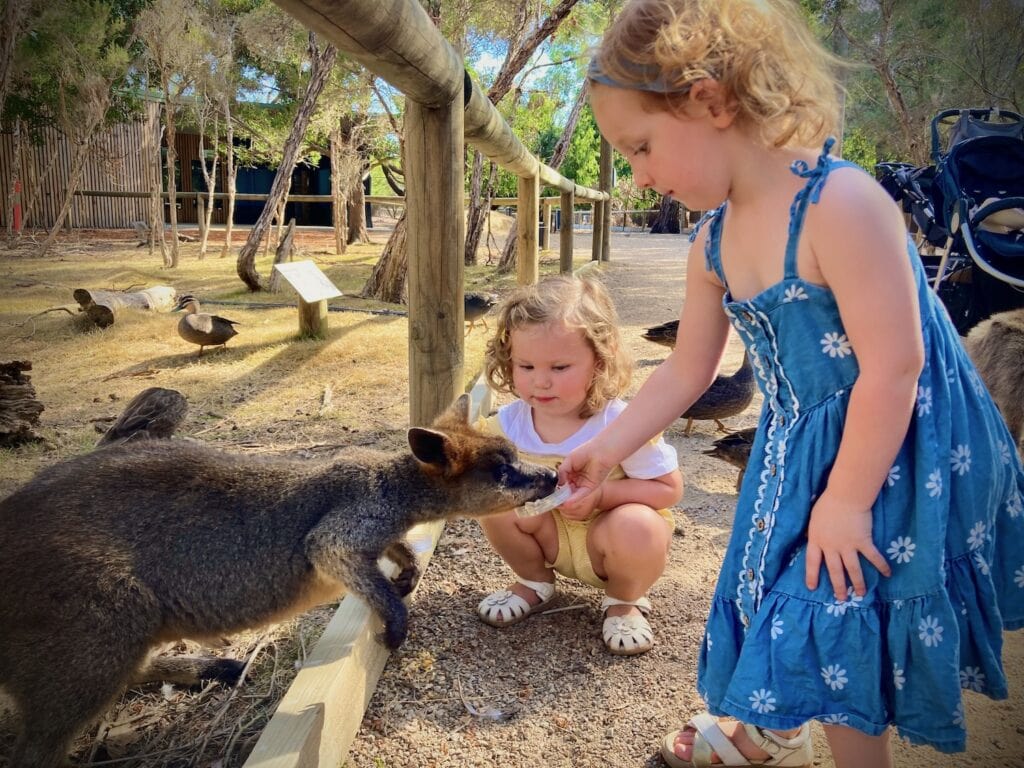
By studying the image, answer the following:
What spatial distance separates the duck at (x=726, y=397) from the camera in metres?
4.58

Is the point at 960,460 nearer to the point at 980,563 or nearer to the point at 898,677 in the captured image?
the point at 980,563

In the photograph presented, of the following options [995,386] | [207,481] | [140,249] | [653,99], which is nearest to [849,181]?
[653,99]

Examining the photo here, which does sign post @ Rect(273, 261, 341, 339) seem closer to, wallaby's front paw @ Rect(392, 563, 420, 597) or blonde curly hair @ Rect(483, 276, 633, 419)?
blonde curly hair @ Rect(483, 276, 633, 419)

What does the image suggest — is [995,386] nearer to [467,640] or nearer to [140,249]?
[467,640]

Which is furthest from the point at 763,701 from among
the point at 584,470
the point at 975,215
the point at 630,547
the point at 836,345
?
the point at 975,215

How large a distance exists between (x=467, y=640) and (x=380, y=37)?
1739 millimetres

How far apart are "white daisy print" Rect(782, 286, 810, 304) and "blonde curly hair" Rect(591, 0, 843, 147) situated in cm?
28

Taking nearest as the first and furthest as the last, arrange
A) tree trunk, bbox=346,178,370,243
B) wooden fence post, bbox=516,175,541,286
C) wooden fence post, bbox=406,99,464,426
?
wooden fence post, bbox=406,99,464,426 < wooden fence post, bbox=516,175,541,286 < tree trunk, bbox=346,178,370,243

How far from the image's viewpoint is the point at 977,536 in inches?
60.9

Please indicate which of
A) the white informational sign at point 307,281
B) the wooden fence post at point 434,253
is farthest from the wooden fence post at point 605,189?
the wooden fence post at point 434,253

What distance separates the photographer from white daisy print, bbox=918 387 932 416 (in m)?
1.55

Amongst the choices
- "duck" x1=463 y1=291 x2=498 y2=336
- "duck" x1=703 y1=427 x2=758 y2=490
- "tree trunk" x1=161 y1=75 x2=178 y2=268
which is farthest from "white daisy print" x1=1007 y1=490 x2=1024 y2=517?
Answer: "tree trunk" x1=161 y1=75 x2=178 y2=268

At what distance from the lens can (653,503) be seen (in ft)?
8.29

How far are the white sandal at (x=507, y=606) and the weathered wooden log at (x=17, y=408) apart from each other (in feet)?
8.38
